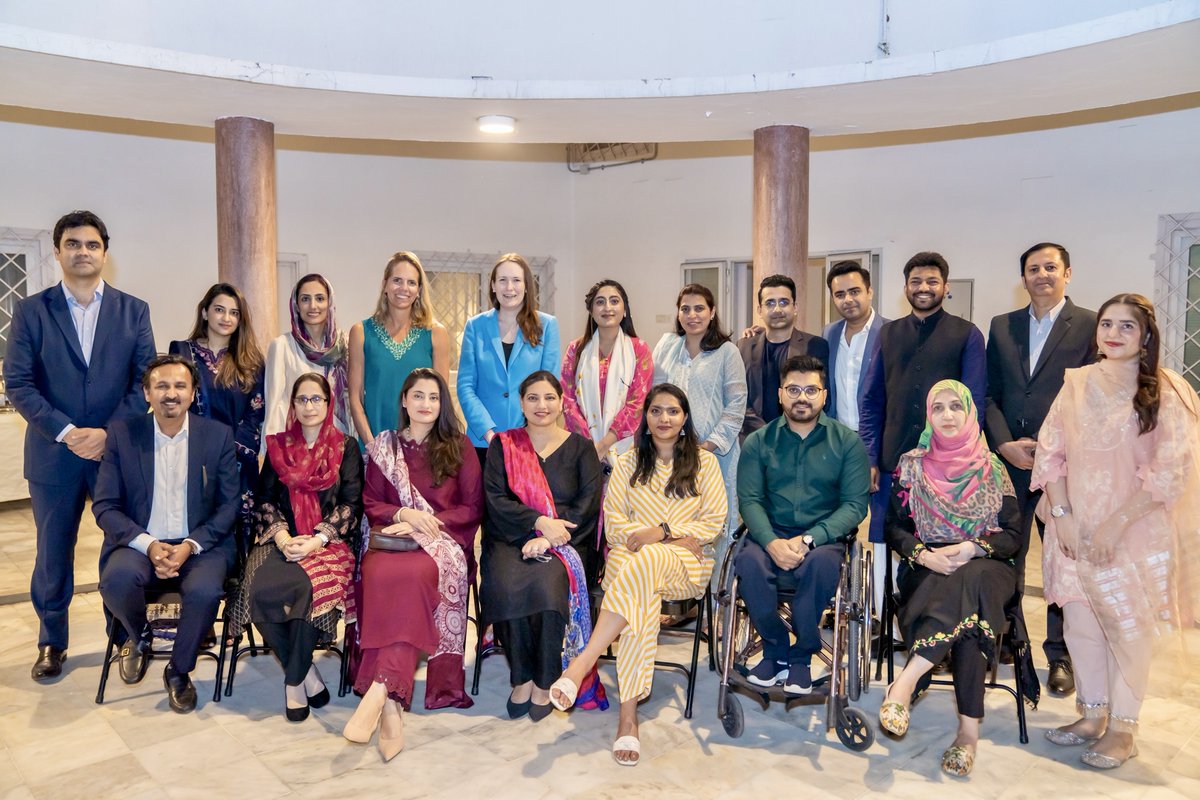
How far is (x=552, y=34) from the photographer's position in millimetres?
4977

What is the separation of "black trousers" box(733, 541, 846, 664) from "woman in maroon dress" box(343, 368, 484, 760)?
41.2 inches

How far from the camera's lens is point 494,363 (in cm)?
408

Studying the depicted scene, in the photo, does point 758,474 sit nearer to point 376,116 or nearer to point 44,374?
point 44,374

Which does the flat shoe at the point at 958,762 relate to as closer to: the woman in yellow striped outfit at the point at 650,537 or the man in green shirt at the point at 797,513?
the man in green shirt at the point at 797,513

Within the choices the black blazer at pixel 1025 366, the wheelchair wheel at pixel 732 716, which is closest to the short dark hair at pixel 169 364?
the wheelchair wheel at pixel 732 716

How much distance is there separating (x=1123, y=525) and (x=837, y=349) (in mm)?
1372

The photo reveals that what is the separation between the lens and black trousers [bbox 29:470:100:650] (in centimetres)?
376

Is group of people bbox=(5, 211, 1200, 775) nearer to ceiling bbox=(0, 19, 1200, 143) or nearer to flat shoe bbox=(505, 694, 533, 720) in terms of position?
flat shoe bbox=(505, 694, 533, 720)

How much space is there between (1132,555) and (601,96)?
3324 mm

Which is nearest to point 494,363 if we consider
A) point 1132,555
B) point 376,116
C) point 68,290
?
point 68,290

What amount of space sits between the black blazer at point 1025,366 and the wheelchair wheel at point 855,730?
131cm

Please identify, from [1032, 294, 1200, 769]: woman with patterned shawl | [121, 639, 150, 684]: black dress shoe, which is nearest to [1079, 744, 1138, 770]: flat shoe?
[1032, 294, 1200, 769]: woman with patterned shawl

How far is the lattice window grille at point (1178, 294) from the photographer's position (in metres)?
6.54

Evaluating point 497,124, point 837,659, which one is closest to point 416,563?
point 837,659
